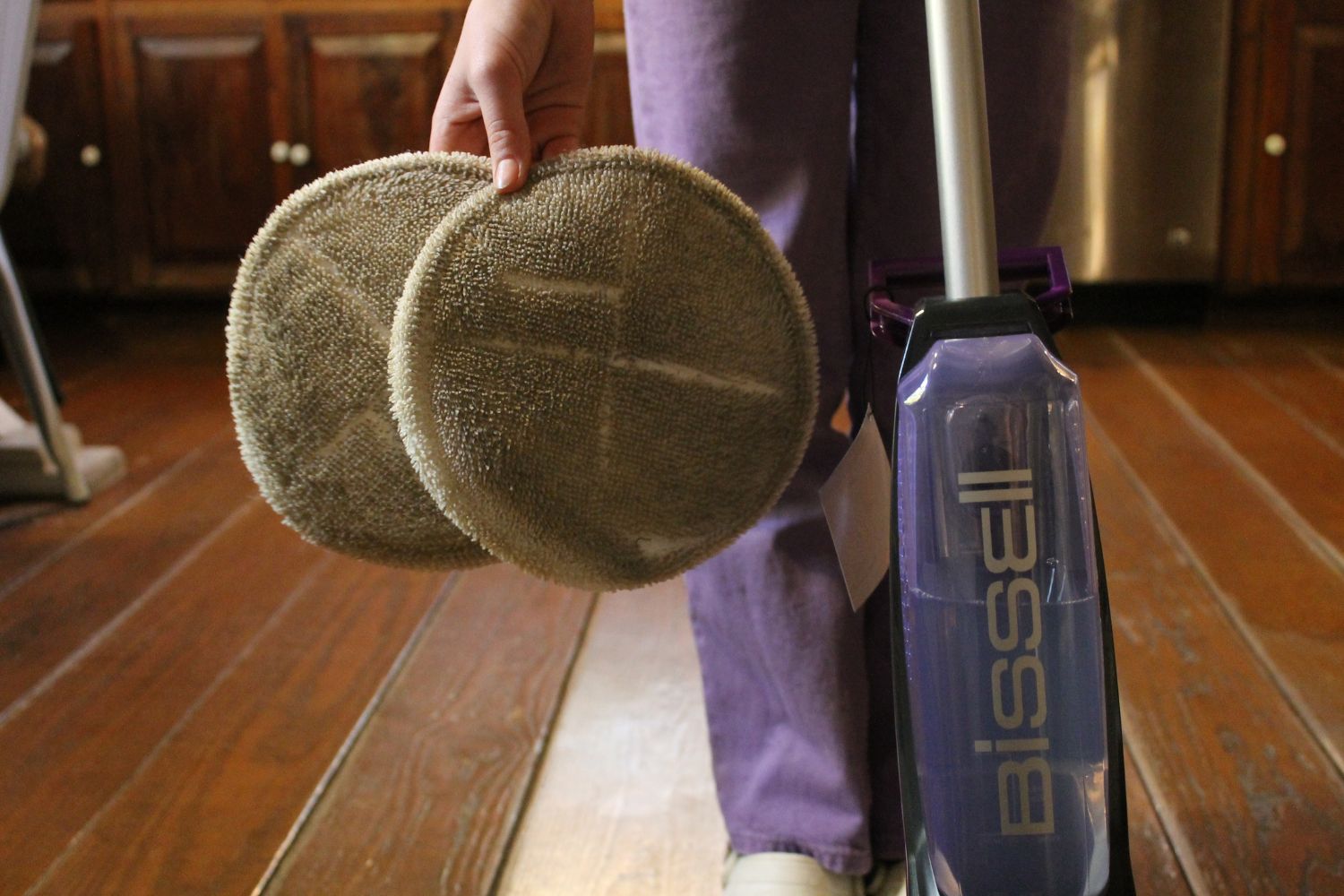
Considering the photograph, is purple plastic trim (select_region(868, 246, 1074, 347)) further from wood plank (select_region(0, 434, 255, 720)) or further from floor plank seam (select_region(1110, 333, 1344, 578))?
floor plank seam (select_region(1110, 333, 1344, 578))

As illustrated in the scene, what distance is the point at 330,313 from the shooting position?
560 millimetres

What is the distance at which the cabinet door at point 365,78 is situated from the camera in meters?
2.32

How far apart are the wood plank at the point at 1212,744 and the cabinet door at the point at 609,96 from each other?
1.29m

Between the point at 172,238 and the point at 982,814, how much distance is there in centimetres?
227

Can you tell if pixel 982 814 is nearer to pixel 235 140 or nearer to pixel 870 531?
pixel 870 531

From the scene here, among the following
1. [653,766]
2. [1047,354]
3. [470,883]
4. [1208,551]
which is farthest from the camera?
[1208,551]

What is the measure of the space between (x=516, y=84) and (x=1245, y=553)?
40.7 inches

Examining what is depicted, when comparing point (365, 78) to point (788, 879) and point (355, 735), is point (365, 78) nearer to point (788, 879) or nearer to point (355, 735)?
point (355, 735)

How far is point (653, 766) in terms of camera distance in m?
0.96

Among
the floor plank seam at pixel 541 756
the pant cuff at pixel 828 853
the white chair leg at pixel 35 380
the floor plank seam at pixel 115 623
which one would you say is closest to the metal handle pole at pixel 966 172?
the pant cuff at pixel 828 853

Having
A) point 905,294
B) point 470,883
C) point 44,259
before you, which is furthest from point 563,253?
point 44,259

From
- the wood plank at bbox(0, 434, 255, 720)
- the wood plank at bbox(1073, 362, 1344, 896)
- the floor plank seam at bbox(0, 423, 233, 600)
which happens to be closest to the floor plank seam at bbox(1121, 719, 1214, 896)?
the wood plank at bbox(1073, 362, 1344, 896)

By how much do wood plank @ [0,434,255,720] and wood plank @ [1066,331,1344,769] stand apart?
0.85 metres

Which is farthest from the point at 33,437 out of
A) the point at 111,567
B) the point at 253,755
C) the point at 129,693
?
the point at 253,755
